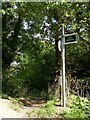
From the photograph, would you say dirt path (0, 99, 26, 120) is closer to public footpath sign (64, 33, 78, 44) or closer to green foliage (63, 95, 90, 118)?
green foliage (63, 95, 90, 118)

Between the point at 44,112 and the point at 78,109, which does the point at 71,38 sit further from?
the point at 44,112

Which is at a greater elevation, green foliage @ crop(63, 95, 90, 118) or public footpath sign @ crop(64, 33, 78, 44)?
public footpath sign @ crop(64, 33, 78, 44)

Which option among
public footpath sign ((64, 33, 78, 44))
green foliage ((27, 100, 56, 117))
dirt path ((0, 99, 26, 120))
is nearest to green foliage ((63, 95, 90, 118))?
green foliage ((27, 100, 56, 117))

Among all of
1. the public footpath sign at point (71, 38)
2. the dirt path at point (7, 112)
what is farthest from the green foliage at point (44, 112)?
the public footpath sign at point (71, 38)

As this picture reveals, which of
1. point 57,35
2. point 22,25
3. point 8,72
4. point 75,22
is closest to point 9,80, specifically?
point 8,72

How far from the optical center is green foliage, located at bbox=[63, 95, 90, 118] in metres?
7.21

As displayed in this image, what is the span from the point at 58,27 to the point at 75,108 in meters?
2.93

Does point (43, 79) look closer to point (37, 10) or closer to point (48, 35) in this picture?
point (48, 35)

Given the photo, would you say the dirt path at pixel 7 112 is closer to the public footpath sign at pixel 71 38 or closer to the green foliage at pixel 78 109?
the green foliage at pixel 78 109

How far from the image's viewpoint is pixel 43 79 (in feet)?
42.2

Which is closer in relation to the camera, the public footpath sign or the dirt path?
the dirt path

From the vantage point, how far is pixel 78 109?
771 centimetres

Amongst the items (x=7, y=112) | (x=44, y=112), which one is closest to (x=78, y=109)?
(x=44, y=112)

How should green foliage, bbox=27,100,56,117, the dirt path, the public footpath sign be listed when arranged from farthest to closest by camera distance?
the public footpath sign, green foliage, bbox=27,100,56,117, the dirt path
